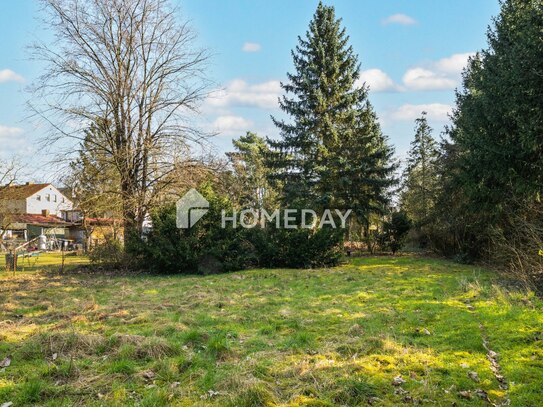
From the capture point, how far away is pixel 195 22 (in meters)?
17.7

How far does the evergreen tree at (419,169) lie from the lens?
84.9 feet

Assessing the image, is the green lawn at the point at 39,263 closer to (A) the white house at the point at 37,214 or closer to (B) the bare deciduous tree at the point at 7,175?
(B) the bare deciduous tree at the point at 7,175

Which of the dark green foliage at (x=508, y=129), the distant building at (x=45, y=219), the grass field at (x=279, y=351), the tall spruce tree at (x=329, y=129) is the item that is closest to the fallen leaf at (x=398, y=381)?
the grass field at (x=279, y=351)

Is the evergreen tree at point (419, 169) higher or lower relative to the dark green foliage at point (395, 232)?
higher

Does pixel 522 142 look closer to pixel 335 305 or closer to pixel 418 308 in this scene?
pixel 418 308

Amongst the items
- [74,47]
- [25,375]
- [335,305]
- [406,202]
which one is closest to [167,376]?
[25,375]

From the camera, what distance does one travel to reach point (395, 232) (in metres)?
22.6

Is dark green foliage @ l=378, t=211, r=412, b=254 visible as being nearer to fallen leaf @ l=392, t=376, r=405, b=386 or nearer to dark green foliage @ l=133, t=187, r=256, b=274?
dark green foliage @ l=133, t=187, r=256, b=274

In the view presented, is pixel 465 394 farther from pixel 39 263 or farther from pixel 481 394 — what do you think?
pixel 39 263

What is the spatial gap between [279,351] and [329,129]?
17.6 m

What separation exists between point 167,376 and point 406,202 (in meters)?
27.9

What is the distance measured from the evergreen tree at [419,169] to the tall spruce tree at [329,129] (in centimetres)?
451

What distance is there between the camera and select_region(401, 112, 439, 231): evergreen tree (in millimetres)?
25888

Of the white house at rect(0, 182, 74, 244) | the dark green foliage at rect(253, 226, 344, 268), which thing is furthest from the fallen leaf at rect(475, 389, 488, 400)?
the white house at rect(0, 182, 74, 244)
